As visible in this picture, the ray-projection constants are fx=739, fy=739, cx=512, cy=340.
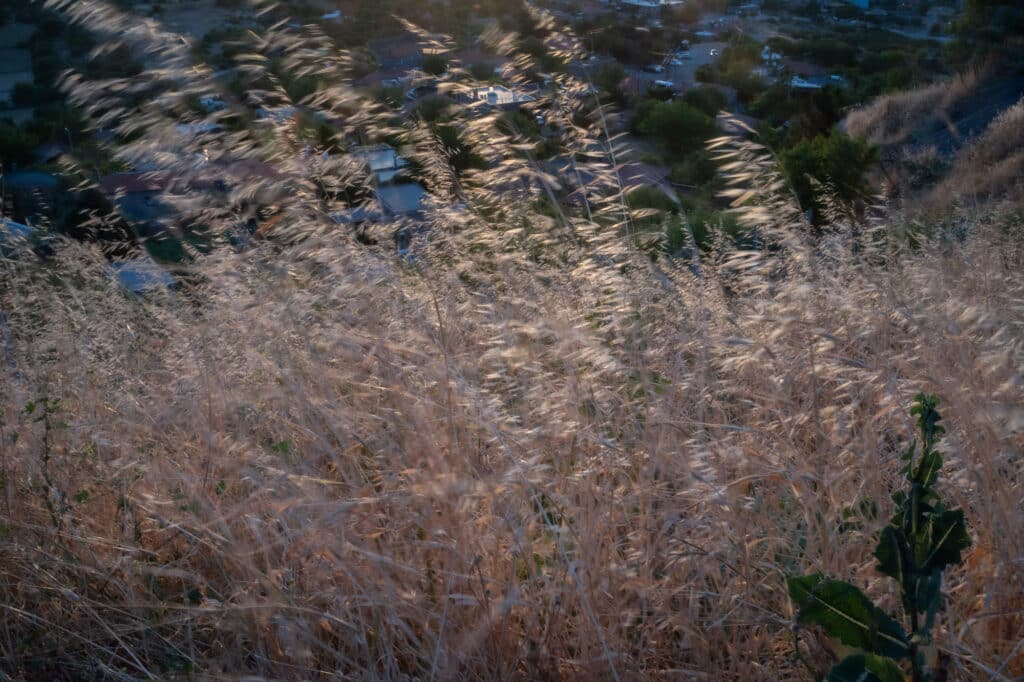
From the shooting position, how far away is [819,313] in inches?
70.7

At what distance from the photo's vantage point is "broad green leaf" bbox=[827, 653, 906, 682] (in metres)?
0.86

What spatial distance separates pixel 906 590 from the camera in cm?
88

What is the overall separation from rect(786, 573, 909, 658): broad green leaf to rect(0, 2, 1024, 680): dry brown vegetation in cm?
24

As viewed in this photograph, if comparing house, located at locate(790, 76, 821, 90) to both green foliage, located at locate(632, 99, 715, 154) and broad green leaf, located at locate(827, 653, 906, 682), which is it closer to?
green foliage, located at locate(632, 99, 715, 154)

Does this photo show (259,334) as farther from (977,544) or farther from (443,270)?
(977,544)

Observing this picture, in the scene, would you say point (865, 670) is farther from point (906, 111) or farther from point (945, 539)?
point (906, 111)

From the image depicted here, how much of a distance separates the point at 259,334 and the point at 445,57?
1.30 m

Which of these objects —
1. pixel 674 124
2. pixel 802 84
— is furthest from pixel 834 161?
pixel 802 84

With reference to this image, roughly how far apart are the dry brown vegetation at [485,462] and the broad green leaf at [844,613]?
24cm

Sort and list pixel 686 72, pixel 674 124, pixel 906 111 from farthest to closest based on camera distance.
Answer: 1. pixel 906 111
2. pixel 686 72
3. pixel 674 124

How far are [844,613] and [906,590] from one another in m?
0.09

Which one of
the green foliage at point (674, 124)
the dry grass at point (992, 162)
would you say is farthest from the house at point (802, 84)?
the green foliage at point (674, 124)

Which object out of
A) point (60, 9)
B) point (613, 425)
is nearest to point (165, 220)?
point (60, 9)

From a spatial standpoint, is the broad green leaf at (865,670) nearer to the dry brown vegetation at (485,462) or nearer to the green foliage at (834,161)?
the dry brown vegetation at (485,462)
